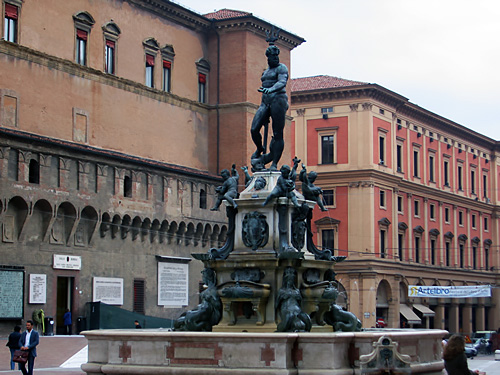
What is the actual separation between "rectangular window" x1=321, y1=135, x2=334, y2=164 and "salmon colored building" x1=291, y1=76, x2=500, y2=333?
70mm

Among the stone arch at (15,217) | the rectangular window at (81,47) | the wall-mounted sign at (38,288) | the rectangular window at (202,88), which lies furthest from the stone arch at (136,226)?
the rectangular window at (202,88)

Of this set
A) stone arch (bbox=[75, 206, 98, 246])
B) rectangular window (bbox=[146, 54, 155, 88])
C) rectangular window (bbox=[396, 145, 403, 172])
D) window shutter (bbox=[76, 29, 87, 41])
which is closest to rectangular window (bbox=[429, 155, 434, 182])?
rectangular window (bbox=[396, 145, 403, 172])

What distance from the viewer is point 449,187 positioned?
8188 centimetres

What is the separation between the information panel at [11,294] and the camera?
42.8 meters

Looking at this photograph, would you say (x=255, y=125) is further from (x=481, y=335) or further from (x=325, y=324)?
(x=481, y=335)

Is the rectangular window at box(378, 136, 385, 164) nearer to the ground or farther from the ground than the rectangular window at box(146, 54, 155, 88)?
nearer to the ground

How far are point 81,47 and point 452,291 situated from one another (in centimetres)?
2805

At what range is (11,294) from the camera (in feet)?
142

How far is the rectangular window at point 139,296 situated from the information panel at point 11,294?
28.0 feet

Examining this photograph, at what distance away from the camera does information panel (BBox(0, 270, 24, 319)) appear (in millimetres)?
42812

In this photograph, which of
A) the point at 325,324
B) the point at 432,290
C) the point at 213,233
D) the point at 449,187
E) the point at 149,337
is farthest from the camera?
the point at 449,187

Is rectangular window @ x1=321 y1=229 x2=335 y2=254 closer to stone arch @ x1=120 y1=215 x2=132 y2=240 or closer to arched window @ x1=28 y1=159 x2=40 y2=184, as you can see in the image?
stone arch @ x1=120 y1=215 x2=132 y2=240

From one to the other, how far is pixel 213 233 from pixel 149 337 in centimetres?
4038

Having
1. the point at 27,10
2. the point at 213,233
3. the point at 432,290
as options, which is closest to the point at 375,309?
the point at 432,290
